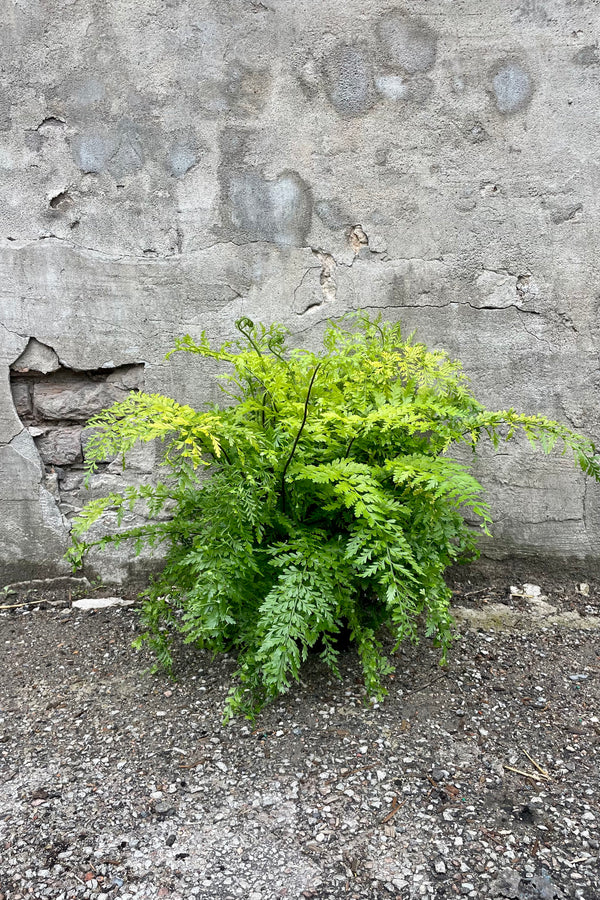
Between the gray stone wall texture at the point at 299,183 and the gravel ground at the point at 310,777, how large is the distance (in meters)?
1.11

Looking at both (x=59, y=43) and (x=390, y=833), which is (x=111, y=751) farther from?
(x=59, y=43)

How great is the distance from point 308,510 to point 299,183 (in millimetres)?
1512

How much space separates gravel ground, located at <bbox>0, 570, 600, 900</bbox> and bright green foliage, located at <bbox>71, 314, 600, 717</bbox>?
18cm

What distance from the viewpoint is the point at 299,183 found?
2715 mm

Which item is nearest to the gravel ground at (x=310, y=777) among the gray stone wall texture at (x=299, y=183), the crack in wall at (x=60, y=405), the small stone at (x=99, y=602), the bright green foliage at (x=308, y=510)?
the bright green foliage at (x=308, y=510)

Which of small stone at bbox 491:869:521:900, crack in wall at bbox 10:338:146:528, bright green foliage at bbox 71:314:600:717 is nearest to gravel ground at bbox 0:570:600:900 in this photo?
small stone at bbox 491:869:521:900

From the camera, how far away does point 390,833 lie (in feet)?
5.39

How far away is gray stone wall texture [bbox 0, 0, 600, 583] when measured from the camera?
2639mm

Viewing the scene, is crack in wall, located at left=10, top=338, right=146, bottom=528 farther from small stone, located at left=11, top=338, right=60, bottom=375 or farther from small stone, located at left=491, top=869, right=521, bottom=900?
small stone, located at left=491, top=869, right=521, bottom=900

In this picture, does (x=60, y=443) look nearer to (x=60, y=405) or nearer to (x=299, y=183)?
(x=60, y=405)

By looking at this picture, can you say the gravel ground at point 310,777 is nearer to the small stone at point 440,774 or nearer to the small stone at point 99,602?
the small stone at point 440,774

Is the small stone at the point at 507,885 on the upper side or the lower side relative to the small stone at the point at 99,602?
Answer: lower

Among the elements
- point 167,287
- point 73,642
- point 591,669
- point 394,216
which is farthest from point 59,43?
point 591,669

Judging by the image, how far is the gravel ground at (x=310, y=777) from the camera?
153 centimetres
